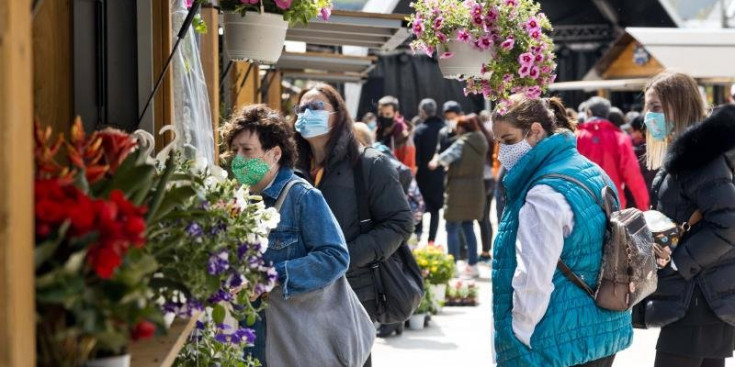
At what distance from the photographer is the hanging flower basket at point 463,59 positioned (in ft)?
18.2

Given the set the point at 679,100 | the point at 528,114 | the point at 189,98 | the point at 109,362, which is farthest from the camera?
the point at 679,100

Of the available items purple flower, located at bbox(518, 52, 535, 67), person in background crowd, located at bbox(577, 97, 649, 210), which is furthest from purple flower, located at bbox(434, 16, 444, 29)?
person in background crowd, located at bbox(577, 97, 649, 210)

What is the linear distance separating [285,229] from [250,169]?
0.25 metres

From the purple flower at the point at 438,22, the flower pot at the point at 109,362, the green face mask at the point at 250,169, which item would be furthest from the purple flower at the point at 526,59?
the flower pot at the point at 109,362

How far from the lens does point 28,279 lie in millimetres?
1631

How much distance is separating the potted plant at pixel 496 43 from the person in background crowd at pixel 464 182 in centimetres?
692

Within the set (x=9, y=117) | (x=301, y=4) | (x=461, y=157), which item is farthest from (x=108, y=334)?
(x=461, y=157)

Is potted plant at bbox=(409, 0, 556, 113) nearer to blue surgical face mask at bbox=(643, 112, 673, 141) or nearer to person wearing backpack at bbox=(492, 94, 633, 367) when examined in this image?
blue surgical face mask at bbox=(643, 112, 673, 141)

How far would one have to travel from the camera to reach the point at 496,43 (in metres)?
5.57

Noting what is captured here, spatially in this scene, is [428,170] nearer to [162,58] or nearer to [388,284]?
[388,284]

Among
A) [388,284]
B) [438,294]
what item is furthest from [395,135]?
[388,284]

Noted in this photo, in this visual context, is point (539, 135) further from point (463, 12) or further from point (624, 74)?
point (624, 74)

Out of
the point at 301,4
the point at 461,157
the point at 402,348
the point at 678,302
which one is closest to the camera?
the point at 301,4

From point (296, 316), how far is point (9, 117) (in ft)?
8.62
